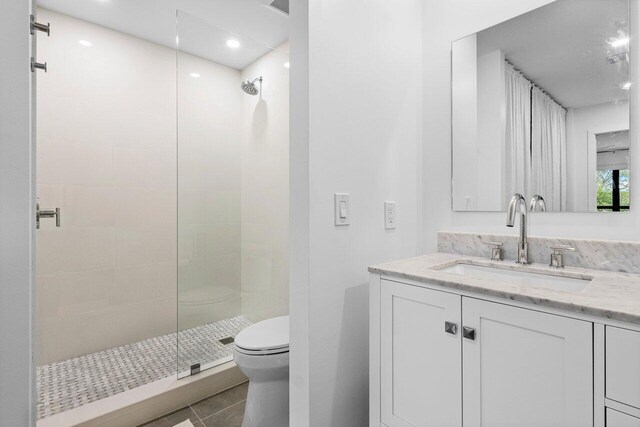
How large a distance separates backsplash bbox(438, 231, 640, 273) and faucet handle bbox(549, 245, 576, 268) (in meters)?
0.03

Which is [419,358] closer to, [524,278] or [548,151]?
[524,278]

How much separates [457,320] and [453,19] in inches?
58.0

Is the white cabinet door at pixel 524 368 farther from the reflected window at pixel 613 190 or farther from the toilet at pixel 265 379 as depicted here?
the toilet at pixel 265 379

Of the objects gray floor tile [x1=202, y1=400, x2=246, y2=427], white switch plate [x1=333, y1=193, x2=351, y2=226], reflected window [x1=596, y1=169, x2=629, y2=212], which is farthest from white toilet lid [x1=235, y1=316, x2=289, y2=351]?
reflected window [x1=596, y1=169, x2=629, y2=212]

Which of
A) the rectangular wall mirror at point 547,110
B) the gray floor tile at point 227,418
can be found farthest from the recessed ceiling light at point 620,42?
the gray floor tile at point 227,418

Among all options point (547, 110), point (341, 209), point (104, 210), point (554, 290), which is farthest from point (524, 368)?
point (104, 210)

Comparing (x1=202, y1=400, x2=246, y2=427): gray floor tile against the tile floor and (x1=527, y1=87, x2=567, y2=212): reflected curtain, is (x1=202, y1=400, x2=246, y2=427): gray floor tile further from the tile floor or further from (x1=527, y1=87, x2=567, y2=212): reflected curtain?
(x1=527, y1=87, x2=567, y2=212): reflected curtain

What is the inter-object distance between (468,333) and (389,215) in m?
0.66

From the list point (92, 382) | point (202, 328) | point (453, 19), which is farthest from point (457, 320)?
point (92, 382)

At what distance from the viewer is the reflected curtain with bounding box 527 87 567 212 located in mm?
1308

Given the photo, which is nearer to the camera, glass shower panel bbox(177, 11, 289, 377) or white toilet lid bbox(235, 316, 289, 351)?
→ white toilet lid bbox(235, 316, 289, 351)

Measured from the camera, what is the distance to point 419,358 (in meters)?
1.04

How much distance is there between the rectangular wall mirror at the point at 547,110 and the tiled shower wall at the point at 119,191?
169 centimetres

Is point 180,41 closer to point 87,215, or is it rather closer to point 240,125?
point 240,125
